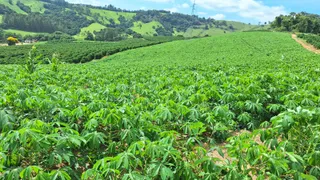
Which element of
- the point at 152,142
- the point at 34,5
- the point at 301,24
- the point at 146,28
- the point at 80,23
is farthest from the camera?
the point at 34,5

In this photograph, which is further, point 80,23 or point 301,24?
point 80,23

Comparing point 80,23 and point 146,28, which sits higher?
point 80,23

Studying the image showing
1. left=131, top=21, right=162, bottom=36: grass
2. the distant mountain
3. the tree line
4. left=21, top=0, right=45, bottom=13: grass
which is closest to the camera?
the tree line

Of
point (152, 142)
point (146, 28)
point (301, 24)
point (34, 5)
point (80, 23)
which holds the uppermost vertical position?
point (34, 5)

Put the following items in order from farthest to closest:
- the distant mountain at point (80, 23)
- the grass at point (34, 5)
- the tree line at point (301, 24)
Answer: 1. the grass at point (34, 5)
2. the distant mountain at point (80, 23)
3. the tree line at point (301, 24)

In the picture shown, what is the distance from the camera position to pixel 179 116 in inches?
211

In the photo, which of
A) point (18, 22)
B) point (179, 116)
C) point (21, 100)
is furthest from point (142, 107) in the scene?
point (18, 22)

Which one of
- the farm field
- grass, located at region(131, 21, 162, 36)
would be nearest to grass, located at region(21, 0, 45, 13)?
grass, located at region(131, 21, 162, 36)

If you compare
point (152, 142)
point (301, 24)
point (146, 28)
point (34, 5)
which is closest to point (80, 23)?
point (146, 28)

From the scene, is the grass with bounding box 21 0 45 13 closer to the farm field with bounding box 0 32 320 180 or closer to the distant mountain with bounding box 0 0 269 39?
the distant mountain with bounding box 0 0 269 39

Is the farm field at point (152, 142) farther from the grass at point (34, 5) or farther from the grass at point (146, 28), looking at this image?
the grass at point (34, 5)

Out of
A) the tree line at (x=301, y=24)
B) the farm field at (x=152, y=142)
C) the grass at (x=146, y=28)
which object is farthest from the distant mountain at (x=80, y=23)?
the farm field at (x=152, y=142)

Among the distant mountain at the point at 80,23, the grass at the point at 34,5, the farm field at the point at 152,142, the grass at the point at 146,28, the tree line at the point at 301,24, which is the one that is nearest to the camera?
the farm field at the point at 152,142

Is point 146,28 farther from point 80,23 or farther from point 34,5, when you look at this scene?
point 34,5
